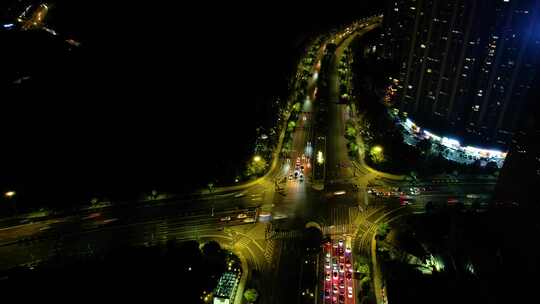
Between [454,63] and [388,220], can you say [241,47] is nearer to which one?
[454,63]

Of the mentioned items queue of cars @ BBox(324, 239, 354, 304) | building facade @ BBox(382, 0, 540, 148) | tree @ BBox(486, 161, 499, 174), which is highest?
building facade @ BBox(382, 0, 540, 148)

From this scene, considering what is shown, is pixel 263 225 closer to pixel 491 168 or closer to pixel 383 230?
pixel 383 230

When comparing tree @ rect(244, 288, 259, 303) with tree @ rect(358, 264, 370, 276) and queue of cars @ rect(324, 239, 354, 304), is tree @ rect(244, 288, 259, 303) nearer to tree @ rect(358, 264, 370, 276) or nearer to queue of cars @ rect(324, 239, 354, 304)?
queue of cars @ rect(324, 239, 354, 304)

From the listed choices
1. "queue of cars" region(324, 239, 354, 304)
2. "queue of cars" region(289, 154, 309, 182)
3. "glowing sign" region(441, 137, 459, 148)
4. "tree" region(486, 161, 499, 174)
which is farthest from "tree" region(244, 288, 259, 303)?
"glowing sign" region(441, 137, 459, 148)

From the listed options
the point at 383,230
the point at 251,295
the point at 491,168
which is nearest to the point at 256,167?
the point at 383,230

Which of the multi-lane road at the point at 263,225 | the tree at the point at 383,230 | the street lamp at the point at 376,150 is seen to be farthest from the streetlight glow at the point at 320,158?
the tree at the point at 383,230

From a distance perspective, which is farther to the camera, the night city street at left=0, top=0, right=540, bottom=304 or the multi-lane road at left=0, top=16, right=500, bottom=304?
the multi-lane road at left=0, top=16, right=500, bottom=304
